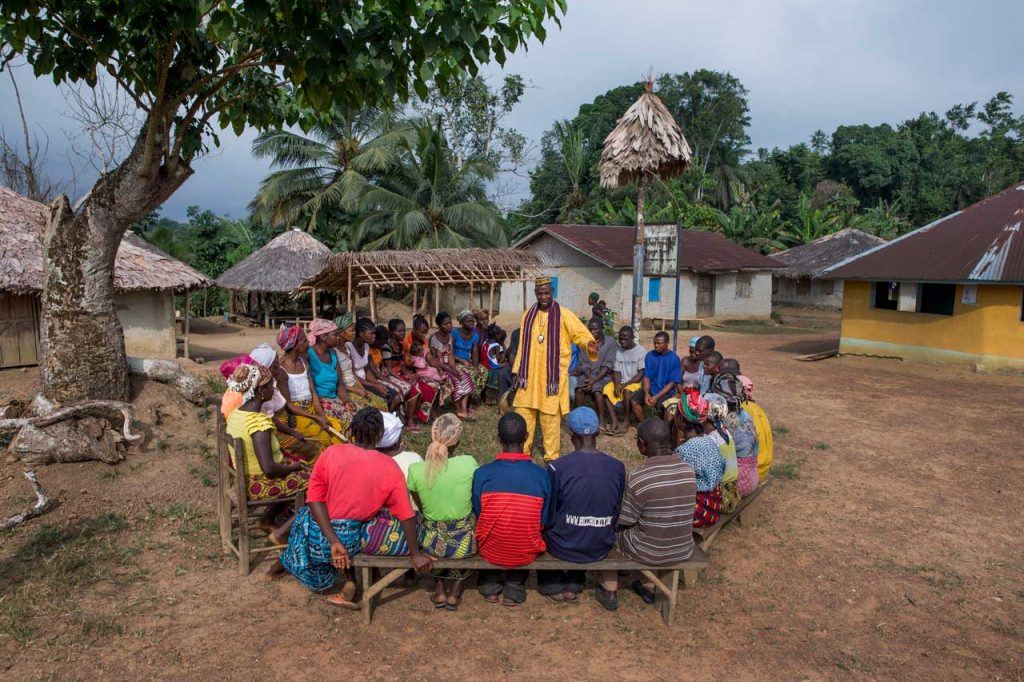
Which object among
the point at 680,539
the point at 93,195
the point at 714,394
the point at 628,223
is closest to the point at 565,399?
the point at 714,394

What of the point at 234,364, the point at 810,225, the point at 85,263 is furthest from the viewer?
the point at 810,225

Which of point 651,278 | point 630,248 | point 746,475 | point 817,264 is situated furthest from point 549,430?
point 817,264

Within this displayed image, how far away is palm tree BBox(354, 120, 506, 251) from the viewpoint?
75.8ft

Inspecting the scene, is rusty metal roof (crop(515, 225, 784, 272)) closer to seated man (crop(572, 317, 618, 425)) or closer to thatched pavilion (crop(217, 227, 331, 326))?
thatched pavilion (crop(217, 227, 331, 326))

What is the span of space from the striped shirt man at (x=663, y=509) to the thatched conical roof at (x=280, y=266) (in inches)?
703

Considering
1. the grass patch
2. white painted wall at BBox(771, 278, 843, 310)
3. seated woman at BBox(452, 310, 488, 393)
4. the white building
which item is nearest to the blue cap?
the grass patch

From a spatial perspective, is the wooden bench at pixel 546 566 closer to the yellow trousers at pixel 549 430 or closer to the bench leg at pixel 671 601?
the bench leg at pixel 671 601

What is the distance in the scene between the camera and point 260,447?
4281mm

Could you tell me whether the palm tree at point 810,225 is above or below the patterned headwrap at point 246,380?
above

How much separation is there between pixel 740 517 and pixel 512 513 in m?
2.40

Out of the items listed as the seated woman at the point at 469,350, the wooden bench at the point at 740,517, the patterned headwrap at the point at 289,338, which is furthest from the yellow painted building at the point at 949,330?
the patterned headwrap at the point at 289,338

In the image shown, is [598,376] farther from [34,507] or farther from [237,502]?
[34,507]

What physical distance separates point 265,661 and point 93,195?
15.1 feet

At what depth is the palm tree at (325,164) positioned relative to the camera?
23.8 m
